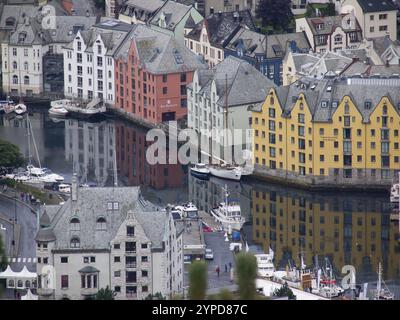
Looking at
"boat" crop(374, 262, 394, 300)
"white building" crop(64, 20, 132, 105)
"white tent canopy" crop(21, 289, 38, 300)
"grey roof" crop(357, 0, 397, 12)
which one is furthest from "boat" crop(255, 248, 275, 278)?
"grey roof" crop(357, 0, 397, 12)

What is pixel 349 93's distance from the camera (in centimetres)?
3822

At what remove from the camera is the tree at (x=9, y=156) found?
121ft

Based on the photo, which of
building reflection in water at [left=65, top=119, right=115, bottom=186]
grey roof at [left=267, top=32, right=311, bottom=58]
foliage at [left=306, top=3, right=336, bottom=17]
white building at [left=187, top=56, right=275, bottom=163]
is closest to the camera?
building reflection in water at [left=65, top=119, right=115, bottom=186]

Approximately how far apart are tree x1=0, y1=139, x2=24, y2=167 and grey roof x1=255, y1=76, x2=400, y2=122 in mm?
7997

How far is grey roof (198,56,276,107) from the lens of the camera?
4175 centimetres

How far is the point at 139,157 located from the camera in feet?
141

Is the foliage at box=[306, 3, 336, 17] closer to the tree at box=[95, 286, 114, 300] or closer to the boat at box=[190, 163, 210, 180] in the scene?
the boat at box=[190, 163, 210, 180]

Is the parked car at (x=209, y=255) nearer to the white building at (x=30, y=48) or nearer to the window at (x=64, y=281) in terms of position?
the window at (x=64, y=281)

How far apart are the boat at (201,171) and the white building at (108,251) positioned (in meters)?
15.8

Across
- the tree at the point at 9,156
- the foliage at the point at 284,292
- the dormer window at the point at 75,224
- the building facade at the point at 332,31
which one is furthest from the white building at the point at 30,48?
the foliage at the point at 284,292

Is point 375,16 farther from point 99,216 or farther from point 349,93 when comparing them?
point 99,216

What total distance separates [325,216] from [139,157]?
950cm
